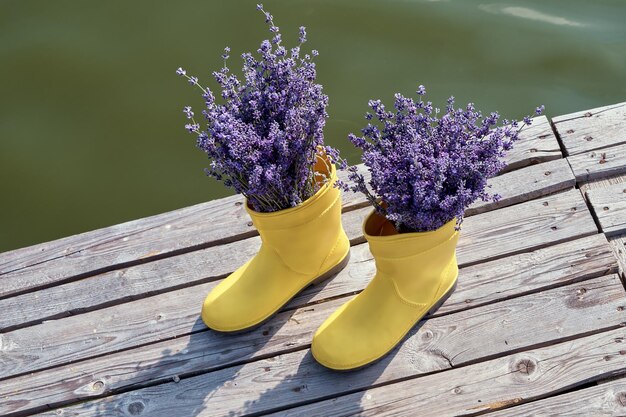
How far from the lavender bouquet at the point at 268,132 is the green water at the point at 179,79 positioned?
58.9 inches

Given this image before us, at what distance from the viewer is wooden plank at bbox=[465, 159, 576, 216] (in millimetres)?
2793

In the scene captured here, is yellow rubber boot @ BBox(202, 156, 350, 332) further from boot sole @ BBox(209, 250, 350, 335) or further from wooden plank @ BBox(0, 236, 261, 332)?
wooden plank @ BBox(0, 236, 261, 332)

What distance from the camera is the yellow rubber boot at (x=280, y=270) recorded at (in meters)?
2.42

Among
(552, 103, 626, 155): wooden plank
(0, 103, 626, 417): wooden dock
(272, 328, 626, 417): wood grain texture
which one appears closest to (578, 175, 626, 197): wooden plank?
(0, 103, 626, 417): wooden dock

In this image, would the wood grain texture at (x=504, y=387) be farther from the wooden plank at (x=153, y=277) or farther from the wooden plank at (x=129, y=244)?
the wooden plank at (x=129, y=244)

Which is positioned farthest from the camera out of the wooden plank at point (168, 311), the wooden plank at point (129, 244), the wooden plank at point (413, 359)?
the wooden plank at point (129, 244)

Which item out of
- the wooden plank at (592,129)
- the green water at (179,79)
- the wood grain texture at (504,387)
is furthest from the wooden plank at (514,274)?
the green water at (179,79)

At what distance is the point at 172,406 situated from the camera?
2430mm

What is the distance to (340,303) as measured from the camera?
2.60 meters

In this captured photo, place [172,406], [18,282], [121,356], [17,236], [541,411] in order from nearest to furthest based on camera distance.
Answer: [541,411], [172,406], [121,356], [18,282], [17,236]

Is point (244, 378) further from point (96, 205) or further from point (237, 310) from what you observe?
point (96, 205)

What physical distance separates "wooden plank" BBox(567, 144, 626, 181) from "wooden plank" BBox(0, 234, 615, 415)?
11.6 inches

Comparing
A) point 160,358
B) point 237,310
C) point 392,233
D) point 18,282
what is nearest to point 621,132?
point 392,233

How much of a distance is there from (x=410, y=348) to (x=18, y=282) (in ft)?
4.80
